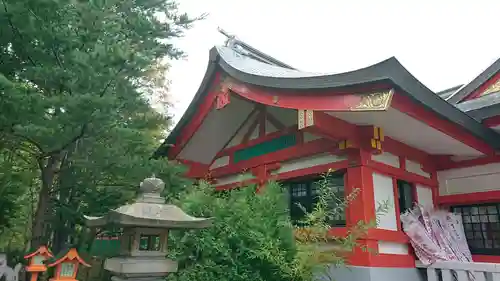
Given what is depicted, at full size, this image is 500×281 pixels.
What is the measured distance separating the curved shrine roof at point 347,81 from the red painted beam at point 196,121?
0.32 ft

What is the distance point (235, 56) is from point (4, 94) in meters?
3.47

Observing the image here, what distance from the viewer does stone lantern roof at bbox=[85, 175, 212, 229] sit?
315 centimetres

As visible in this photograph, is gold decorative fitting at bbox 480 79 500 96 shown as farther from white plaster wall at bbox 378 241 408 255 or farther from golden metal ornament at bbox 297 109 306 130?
golden metal ornament at bbox 297 109 306 130

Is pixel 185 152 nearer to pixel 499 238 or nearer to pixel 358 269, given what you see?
pixel 358 269

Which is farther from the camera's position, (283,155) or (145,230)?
(283,155)

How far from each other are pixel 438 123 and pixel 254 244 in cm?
273

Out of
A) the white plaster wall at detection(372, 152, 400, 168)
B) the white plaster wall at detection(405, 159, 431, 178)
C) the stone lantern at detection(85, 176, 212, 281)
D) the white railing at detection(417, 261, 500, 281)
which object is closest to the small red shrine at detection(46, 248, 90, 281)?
the stone lantern at detection(85, 176, 212, 281)

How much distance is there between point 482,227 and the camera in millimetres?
5680

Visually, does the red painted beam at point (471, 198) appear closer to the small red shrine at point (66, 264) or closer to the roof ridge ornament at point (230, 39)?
the roof ridge ornament at point (230, 39)

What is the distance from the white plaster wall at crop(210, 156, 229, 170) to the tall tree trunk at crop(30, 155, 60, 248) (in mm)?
2964

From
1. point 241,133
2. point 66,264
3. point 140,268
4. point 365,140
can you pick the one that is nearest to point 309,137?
point 365,140

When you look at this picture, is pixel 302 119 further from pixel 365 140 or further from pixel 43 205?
pixel 43 205

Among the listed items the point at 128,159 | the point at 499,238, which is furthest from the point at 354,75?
the point at 499,238

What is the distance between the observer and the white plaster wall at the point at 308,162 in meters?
5.18
